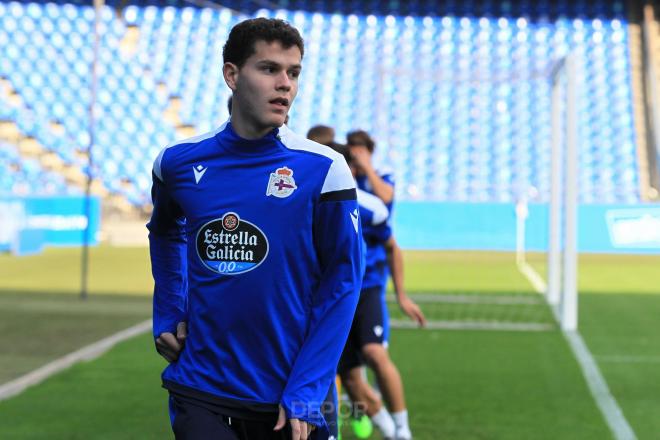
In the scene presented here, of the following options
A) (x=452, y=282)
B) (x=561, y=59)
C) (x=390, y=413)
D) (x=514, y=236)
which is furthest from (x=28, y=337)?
(x=514, y=236)

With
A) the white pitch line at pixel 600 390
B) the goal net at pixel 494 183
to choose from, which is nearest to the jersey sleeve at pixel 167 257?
the white pitch line at pixel 600 390

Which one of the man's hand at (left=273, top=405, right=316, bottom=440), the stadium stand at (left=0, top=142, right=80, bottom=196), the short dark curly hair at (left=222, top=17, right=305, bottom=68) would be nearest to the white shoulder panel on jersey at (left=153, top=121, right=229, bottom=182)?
the short dark curly hair at (left=222, top=17, right=305, bottom=68)

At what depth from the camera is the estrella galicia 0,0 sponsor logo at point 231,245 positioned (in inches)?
108

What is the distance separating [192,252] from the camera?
9.41 ft

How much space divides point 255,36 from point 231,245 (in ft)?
1.81

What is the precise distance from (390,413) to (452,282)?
13.3m

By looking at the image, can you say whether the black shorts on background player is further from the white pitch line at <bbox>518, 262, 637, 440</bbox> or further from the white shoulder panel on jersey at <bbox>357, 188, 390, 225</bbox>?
the white pitch line at <bbox>518, 262, 637, 440</bbox>

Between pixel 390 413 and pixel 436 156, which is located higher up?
pixel 436 156

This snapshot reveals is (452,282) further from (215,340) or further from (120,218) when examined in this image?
(215,340)

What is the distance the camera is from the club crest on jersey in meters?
2.75

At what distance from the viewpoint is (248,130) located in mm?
2824

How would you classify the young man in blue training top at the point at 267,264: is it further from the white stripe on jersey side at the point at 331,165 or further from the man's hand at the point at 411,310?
the man's hand at the point at 411,310

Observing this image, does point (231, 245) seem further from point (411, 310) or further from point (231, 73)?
point (411, 310)

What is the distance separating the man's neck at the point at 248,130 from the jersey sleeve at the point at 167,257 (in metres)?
0.29
